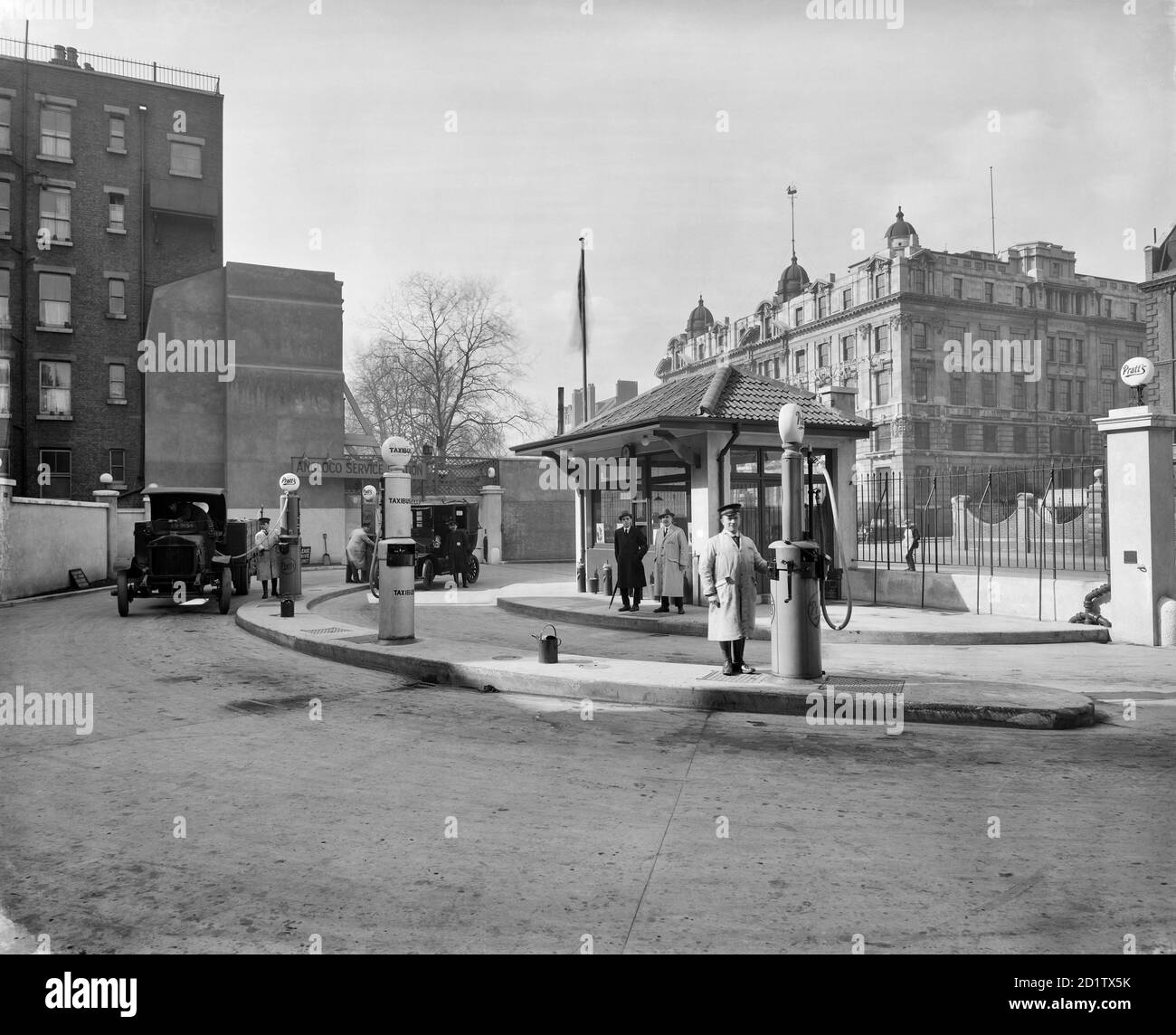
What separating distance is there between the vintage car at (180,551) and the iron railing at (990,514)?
521 inches

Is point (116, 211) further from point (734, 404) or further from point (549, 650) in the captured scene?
point (549, 650)

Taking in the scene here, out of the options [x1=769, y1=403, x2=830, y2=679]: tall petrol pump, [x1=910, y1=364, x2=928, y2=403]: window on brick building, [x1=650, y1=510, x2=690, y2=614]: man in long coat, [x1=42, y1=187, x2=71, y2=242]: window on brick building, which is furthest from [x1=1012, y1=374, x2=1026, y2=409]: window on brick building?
[x1=769, y1=403, x2=830, y2=679]: tall petrol pump

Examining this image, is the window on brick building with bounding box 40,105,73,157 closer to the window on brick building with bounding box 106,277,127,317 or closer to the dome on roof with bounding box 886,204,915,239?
the window on brick building with bounding box 106,277,127,317

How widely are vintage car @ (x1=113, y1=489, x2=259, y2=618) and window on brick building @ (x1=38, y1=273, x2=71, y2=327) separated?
73.4ft

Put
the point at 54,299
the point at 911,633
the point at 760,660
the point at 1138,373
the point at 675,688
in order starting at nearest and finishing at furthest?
the point at 675,688 → the point at 760,660 → the point at 1138,373 → the point at 911,633 → the point at 54,299

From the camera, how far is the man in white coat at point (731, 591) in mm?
9320

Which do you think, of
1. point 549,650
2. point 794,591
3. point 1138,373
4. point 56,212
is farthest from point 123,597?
point 56,212

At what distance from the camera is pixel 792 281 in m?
83.4

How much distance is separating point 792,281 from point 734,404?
7072cm

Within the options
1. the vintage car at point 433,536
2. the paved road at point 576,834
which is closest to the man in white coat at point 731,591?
the paved road at point 576,834

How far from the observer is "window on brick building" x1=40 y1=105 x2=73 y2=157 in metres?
36.3

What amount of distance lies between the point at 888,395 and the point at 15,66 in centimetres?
5571

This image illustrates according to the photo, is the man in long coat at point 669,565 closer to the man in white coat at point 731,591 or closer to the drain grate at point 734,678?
the man in white coat at point 731,591

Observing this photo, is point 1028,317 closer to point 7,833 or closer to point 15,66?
point 15,66
